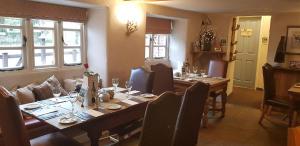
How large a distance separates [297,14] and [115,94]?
4199 mm

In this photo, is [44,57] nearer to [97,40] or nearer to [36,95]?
[36,95]

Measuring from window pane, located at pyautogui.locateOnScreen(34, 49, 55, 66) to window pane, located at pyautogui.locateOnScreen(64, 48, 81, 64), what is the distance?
0.21m

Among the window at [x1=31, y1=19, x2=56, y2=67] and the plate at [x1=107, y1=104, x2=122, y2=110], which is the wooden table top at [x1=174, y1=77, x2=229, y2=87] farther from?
the window at [x1=31, y1=19, x2=56, y2=67]

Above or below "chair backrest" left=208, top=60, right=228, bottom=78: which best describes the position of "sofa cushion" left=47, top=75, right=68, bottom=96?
below

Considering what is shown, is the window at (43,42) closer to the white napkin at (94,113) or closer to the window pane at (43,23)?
the window pane at (43,23)

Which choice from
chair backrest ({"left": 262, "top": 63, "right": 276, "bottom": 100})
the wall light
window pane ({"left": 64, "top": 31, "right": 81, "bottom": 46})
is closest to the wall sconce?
the wall light

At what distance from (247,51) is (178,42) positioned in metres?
2.65

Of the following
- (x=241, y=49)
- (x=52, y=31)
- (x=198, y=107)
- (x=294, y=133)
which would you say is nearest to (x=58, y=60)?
(x=52, y=31)

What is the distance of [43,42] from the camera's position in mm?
3359

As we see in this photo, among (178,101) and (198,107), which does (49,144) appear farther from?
Answer: (198,107)

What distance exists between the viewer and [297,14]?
485 cm

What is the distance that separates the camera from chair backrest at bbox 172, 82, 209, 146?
74.9 inches

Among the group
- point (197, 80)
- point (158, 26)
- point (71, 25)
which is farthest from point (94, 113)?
point (158, 26)

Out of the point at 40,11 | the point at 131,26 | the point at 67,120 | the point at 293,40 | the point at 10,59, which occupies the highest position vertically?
the point at 40,11
